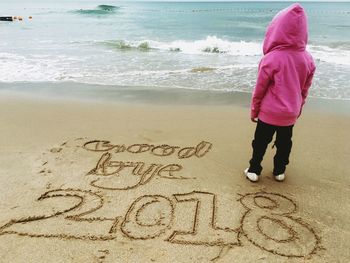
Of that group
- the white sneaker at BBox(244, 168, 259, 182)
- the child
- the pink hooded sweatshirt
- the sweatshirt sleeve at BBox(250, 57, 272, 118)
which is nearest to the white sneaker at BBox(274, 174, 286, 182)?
the white sneaker at BBox(244, 168, 259, 182)

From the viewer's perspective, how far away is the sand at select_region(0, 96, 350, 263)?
8.54 feet

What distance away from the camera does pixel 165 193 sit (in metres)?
3.30

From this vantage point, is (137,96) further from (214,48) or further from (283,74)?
(214,48)

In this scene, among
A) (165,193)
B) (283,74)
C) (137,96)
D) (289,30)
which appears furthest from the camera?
(137,96)

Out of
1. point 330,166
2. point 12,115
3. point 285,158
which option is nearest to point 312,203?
point 285,158

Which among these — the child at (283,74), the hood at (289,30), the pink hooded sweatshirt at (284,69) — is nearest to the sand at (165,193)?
the child at (283,74)

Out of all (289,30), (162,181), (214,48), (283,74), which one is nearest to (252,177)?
(162,181)

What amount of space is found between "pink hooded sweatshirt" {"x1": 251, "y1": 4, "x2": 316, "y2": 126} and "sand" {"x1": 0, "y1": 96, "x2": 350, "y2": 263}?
837 mm

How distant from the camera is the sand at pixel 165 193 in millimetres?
2602

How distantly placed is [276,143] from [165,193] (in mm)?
1280

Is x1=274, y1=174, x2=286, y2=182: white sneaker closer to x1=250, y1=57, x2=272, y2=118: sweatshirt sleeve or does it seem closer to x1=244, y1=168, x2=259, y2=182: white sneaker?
x1=244, y1=168, x2=259, y2=182: white sneaker

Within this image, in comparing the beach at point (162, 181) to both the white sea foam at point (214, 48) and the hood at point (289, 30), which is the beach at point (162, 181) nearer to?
the hood at point (289, 30)

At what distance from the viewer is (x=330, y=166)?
3.90 meters

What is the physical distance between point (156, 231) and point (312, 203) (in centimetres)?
153
